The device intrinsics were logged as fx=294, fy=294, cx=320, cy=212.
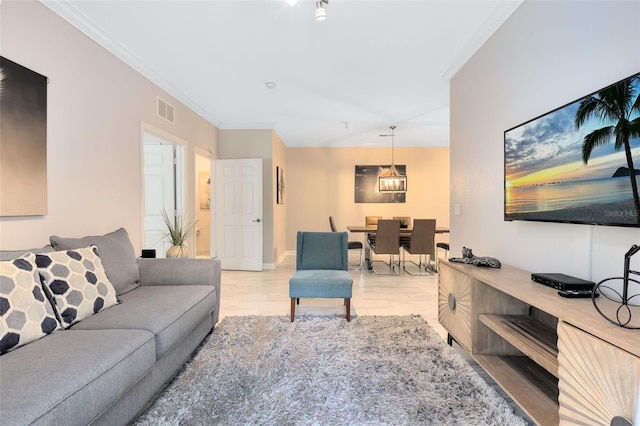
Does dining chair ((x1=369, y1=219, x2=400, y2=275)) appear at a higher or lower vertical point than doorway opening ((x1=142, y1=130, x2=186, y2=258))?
lower

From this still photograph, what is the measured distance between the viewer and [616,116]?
4.13 ft

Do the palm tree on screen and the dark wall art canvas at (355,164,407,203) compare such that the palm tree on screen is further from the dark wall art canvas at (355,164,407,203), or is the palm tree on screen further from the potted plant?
the dark wall art canvas at (355,164,407,203)

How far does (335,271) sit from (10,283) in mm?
2476

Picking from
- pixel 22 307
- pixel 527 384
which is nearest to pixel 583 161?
pixel 527 384

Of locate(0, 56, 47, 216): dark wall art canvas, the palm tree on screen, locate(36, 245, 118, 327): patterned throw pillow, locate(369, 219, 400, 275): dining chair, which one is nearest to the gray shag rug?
locate(36, 245, 118, 327): patterned throw pillow

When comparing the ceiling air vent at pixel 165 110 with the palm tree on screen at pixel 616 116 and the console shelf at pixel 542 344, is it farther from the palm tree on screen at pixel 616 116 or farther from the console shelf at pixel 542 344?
the palm tree on screen at pixel 616 116

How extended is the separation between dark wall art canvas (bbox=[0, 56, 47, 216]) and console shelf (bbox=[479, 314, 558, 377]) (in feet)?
9.79

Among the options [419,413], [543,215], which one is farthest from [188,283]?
[543,215]

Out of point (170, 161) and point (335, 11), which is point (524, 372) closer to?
point (335, 11)

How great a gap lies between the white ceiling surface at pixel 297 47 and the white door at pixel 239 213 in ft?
3.41

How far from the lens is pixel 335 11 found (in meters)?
2.24

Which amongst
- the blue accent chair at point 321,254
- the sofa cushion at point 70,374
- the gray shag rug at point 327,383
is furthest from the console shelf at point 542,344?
the sofa cushion at point 70,374

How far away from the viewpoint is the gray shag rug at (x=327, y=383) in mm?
1570

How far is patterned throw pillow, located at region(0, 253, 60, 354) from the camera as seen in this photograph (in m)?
1.27
